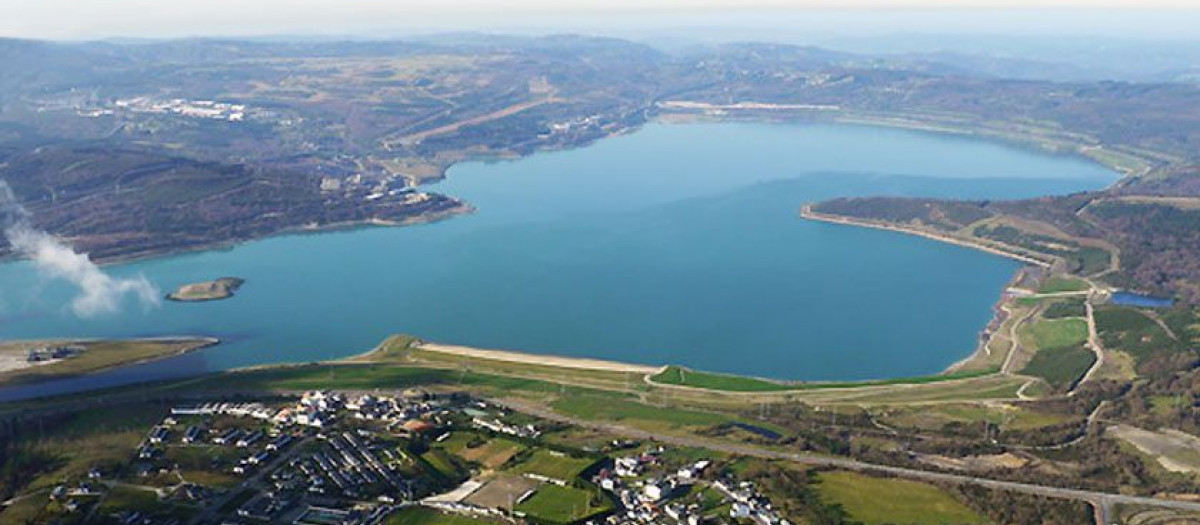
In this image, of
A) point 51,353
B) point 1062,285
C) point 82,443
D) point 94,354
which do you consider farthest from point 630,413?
point 1062,285

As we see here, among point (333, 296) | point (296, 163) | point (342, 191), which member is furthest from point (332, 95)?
point (333, 296)

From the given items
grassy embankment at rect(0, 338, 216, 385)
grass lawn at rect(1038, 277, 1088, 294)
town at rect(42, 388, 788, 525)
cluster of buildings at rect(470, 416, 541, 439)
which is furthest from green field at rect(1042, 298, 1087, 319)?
grassy embankment at rect(0, 338, 216, 385)

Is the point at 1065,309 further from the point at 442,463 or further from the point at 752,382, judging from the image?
the point at 442,463

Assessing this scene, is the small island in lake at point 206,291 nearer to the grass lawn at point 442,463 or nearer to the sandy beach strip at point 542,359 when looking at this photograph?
the sandy beach strip at point 542,359

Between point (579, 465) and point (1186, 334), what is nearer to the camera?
point (579, 465)

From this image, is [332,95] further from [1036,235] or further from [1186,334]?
[1186,334]

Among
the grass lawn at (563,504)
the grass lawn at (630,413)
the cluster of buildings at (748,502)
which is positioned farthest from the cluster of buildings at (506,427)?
the cluster of buildings at (748,502)
